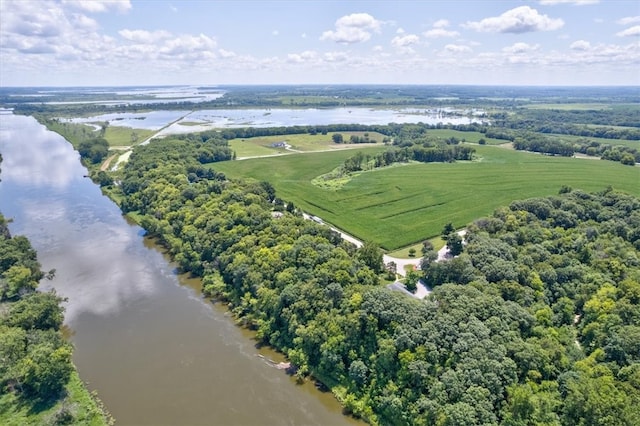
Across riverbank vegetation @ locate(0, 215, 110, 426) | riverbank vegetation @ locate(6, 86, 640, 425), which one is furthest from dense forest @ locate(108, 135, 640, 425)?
riverbank vegetation @ locate(0, 215, 110, 426)

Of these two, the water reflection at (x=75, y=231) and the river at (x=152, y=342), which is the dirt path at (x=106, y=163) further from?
the river at (x=152, y=342)

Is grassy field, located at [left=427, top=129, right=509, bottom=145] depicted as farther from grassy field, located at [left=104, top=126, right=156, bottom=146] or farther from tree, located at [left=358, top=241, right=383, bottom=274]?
tree, located at [left=358, top=241, right=383, bottom=274]

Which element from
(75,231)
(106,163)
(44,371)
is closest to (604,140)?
(106,163)

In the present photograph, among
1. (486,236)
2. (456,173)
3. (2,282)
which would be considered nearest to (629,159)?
(456,173)

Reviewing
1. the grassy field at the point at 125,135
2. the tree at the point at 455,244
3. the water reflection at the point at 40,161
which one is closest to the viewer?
the tree at the point at 455,244

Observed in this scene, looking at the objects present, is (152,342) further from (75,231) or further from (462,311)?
(75,231)

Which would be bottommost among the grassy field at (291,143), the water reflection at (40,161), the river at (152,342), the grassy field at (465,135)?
the river at (152,342)

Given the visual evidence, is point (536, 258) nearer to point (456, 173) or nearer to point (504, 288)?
point (504, 288)

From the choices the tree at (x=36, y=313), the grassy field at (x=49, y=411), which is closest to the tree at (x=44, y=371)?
the grassy field at (x=49, y=411)
